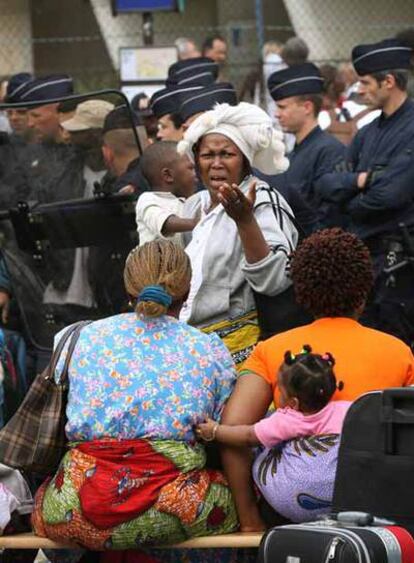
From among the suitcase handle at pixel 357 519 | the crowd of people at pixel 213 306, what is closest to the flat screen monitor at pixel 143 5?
the crowd of people at pixel 213 306

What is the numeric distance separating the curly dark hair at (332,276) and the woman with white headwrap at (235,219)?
372 millimetres

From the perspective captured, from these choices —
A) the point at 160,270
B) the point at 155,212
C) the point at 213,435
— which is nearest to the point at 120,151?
the point at 155,212

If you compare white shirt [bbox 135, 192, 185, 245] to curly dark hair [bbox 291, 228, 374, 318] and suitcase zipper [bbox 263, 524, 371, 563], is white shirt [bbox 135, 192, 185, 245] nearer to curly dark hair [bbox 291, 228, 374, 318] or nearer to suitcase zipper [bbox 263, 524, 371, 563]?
curly dark hair [bbox 291, 228, 374, 318]

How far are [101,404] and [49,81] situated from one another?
408 centimetres

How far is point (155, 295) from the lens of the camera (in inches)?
229

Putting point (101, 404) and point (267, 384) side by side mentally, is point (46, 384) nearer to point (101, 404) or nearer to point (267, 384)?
point (101, 404)

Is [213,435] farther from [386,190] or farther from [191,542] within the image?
[386,190]

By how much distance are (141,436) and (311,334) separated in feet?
2.41

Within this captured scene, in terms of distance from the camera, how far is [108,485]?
18.7 feet

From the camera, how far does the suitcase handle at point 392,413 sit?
515 cm

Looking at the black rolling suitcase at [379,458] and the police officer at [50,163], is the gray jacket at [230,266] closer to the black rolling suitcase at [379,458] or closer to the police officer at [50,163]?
the black rolling suitcase at [379,458]

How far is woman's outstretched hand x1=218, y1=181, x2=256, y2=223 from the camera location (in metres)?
6.13

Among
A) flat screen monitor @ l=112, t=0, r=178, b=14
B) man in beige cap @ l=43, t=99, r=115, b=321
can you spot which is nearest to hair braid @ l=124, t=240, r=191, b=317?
man in beige cap @ l=43, t=99, r=115, b=321

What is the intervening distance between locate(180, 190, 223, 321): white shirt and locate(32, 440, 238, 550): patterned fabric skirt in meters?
0.88
